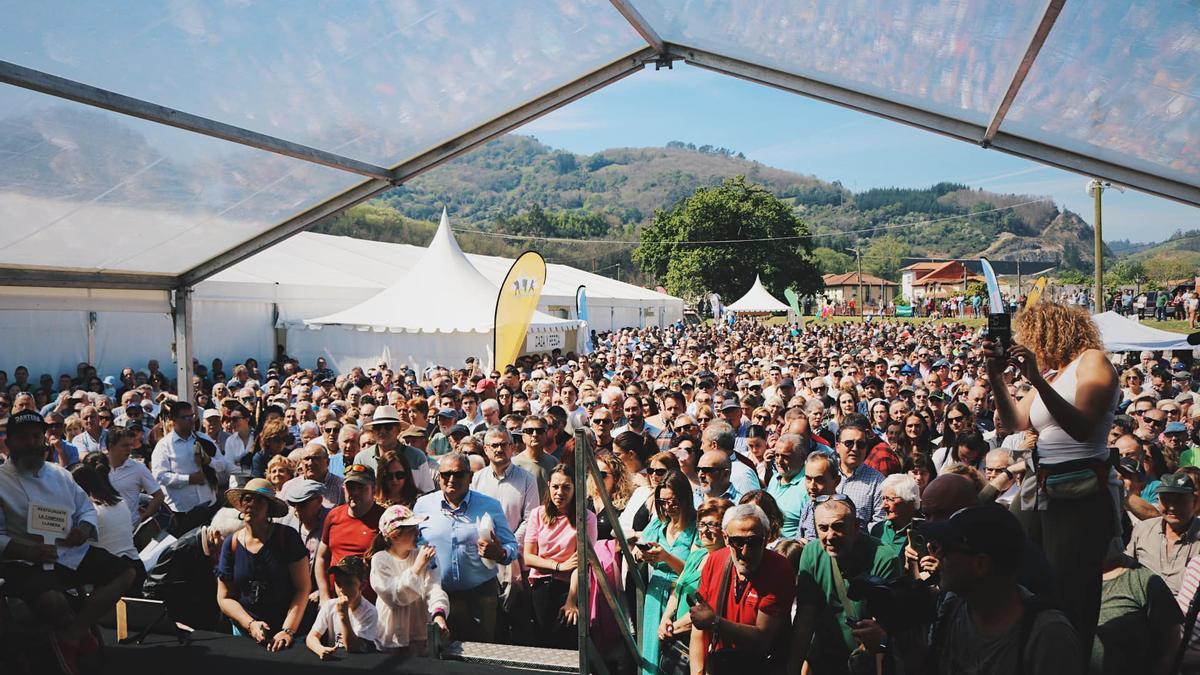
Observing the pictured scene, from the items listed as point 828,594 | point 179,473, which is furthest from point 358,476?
point 179,473

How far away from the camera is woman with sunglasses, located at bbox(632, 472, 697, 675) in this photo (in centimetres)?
411

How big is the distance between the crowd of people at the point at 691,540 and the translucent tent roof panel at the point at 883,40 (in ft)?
7.77

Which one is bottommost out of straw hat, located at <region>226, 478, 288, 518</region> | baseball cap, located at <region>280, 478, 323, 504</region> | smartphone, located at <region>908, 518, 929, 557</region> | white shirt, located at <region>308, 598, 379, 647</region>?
white shirt, located at <region>308, 598, 379, 647</region>

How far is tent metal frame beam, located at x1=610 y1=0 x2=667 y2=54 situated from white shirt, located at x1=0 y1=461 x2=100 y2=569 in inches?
200

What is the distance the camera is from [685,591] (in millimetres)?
3732

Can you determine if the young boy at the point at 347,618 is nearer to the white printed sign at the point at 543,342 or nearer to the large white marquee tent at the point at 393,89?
the large white marquee tent at the point at 393,89

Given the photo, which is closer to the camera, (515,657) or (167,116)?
(515,657)

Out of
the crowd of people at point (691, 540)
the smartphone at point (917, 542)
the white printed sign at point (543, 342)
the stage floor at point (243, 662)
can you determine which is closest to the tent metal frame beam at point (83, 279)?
the crowd of people at point (691, 540)

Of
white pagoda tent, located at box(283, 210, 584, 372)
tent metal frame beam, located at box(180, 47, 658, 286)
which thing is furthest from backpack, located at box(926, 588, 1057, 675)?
white pagoda tent, located at box(283, 210, 584, 372)

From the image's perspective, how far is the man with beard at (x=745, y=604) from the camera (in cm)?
339

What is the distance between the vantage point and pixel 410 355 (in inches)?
700

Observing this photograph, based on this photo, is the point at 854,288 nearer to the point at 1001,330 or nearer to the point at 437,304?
the point at 437,304

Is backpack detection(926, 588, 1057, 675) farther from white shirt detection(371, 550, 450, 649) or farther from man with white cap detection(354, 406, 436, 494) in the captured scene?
man with white cap detection(354, 406, 436, 494)

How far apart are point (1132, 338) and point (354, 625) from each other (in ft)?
48.3
